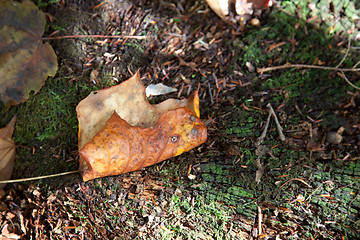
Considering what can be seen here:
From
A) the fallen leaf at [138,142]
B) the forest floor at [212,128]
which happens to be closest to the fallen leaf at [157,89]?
the forest floor at [212,128]

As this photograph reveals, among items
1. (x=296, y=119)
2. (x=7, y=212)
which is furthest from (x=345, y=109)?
(x=7, y=212)

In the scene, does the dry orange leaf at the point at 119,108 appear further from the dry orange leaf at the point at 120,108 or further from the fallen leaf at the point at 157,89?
the fallen leaf at the point at 157,89

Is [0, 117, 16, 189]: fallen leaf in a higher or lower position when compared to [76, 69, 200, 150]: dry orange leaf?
lower

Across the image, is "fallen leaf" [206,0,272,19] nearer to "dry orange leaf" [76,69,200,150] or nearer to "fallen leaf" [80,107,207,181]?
"dry orange leaf" [76,69,200,150]

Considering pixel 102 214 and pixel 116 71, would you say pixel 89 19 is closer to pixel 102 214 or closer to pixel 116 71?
pixel 116 71

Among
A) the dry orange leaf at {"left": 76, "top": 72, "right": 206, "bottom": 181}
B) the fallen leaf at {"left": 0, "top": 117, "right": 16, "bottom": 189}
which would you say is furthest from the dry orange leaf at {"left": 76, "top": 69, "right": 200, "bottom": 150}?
the fallen leaf at {"left": 0, "top": 117, "right": 16, "bottom": 189}

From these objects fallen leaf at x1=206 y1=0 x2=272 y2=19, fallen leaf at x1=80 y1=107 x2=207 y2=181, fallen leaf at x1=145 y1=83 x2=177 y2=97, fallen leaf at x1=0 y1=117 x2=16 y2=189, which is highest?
fallen leaf at x1=206 y1=0 x2=272 y2=19
